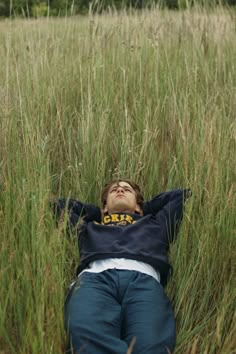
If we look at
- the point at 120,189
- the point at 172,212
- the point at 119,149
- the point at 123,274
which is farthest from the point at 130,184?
the point at 123,274

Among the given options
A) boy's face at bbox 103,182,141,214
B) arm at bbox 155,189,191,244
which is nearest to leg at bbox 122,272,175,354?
arm at bbox 155,189,191,244

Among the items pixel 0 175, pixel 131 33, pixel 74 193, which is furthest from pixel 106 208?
pixel 131 33

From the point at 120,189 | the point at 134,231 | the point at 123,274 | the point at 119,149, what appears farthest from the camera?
the point at 119,149

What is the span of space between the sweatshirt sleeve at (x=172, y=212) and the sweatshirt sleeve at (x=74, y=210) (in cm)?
29

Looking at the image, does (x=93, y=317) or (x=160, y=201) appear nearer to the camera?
(x=93, y=317)

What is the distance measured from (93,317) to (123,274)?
280 mm

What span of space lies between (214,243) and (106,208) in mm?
550

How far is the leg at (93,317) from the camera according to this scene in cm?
181

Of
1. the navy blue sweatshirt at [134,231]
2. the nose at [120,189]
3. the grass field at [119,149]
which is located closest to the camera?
the grass field at [119,149]

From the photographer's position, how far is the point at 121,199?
7.99ft

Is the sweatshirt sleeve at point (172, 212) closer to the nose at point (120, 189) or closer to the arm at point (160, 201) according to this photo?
the arm at point (160, 201)

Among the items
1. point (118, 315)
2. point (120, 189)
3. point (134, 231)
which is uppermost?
point (120, 189)

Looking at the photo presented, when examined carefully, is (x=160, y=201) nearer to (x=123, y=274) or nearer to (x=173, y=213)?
(x=173, y=213)

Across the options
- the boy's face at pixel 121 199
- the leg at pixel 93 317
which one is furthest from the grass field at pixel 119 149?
the boy's face at pixel 121 199
